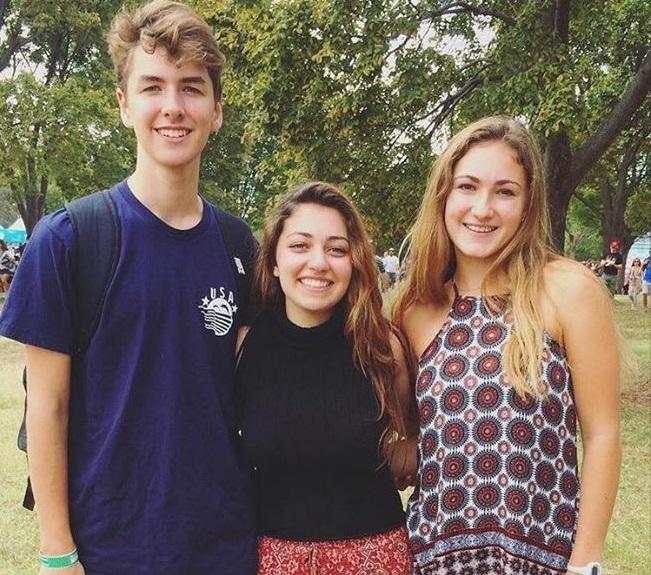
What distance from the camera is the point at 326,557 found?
2.28 m

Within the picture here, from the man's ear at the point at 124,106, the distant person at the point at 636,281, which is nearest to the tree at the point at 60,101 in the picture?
the distant person at the point at 636,281

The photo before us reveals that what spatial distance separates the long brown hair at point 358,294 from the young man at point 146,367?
0.29 metres

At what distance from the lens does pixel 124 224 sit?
208cm

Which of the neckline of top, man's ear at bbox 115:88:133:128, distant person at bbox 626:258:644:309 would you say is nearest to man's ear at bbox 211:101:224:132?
man's ear at bbox 115:88:133:128

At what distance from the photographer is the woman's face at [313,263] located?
7.89 feet

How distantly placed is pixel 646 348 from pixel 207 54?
44.3ft

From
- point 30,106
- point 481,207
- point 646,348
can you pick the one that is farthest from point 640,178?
point 481,207

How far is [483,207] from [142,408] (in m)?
1.15

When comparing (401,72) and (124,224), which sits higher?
(401,72)

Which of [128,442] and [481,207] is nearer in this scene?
[128,442]

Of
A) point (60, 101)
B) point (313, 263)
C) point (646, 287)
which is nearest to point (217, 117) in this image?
point (313, 263)

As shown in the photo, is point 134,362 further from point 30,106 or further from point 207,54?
point 30,106

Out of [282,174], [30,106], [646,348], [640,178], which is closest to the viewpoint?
[282,174]

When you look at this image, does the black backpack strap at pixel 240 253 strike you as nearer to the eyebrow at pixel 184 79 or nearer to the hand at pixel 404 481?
the eyebrow at pixel 184 79
